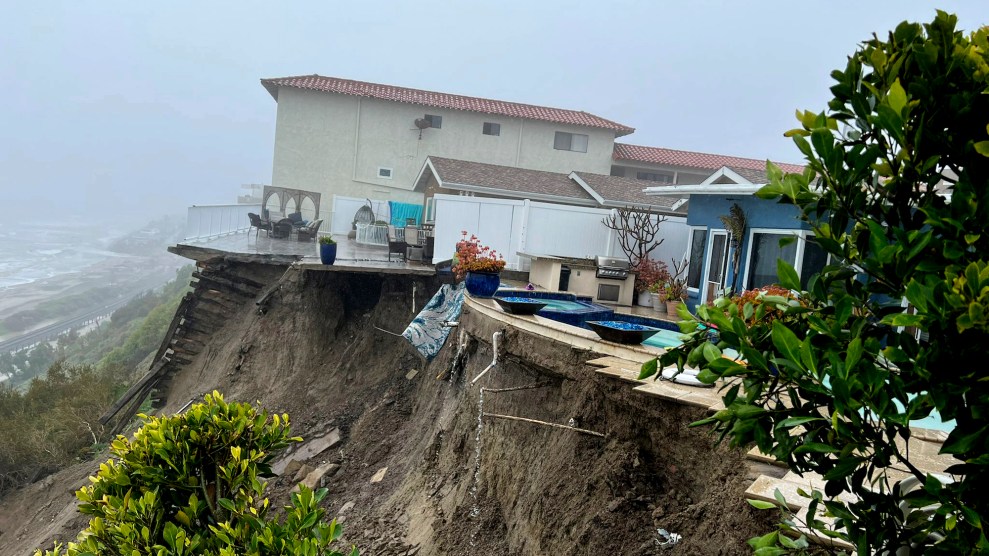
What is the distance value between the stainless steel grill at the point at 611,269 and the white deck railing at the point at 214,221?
11449mm

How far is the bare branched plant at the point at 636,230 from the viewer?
16.4 meters

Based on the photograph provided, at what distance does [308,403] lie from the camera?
15109mm

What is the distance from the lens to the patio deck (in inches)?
615

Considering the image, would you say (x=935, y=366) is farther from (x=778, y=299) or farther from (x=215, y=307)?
(x=215, y=307)

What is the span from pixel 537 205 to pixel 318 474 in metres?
8.55

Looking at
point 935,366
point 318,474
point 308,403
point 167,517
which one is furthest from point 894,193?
point 308,403

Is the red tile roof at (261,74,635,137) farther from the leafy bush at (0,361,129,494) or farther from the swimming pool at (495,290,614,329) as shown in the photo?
the swimming pool at (495,290,614,329)

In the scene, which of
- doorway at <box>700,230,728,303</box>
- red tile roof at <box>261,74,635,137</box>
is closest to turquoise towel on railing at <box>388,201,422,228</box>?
red tile roof at <box>261,74,635,137</box>

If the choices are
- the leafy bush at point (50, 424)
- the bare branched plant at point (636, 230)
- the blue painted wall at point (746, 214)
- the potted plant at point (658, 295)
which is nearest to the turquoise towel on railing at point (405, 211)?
the bare branched plant at point (636, 230)

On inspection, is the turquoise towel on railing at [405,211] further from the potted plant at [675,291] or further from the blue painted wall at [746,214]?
the blue painted wall at [746,214]

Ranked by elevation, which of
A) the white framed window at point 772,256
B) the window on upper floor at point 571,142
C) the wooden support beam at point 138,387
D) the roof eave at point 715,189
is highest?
the window on upper floor at point 571,142

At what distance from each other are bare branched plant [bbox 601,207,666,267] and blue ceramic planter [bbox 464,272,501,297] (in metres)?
5.64

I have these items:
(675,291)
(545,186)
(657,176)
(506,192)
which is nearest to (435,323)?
(675,291)

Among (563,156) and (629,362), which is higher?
(563,156)
